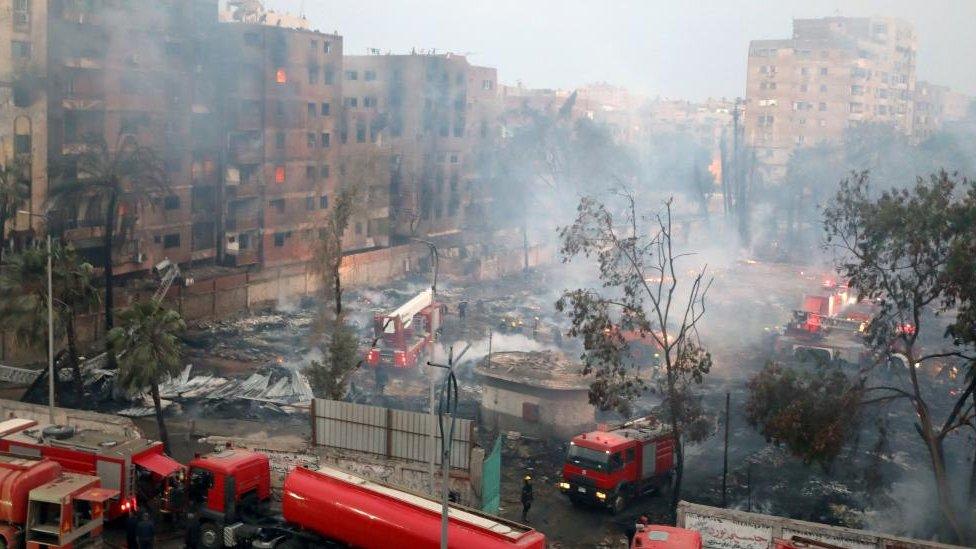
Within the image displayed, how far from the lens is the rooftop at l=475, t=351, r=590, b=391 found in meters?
31.3

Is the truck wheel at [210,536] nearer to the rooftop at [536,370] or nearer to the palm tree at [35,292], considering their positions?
the palm tree at [35,292]

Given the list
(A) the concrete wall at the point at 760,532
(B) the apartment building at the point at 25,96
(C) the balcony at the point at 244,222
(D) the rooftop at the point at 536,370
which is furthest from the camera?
(C) the balcony at the point at 244,222

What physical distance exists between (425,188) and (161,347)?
50537 mm

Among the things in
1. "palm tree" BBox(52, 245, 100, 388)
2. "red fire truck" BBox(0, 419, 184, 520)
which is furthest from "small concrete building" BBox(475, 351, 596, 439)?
"palm tree" BBox(52, 245, 100, 388)

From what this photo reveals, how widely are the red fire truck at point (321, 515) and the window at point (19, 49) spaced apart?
30121 mm

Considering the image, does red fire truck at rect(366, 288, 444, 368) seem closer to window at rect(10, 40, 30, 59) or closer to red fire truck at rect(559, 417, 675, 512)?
red fire truck at rect(559, 417, 675, 512)

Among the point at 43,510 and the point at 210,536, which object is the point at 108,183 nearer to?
the point at 210,536

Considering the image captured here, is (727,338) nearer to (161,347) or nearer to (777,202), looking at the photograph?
(161,347)

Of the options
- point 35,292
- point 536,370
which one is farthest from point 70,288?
point 536,370

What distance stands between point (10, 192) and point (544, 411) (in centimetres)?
2590

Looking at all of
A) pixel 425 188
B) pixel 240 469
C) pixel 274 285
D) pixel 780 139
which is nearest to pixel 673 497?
pixel 240 469

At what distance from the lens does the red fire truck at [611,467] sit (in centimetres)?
2494

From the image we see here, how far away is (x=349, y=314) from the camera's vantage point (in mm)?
51500

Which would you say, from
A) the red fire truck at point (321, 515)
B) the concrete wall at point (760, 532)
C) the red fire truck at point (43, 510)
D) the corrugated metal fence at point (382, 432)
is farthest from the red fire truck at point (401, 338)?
the concrete wall at point (760, 532)
